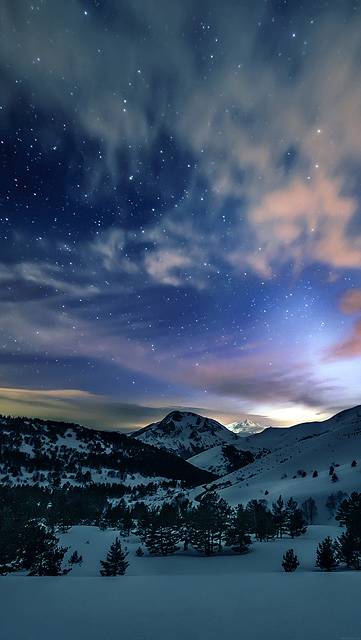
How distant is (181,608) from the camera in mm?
10094

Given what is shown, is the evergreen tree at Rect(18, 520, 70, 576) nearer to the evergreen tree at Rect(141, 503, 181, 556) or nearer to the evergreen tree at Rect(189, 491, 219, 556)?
the evergreen tree at Rect(141, 503, 181, 556)

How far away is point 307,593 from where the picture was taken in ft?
38.8

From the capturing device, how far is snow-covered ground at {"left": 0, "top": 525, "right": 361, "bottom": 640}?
27.3 ft

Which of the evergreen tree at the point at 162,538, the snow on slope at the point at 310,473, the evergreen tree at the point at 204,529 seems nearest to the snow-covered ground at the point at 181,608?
the evergreen tree at the point at 204,529

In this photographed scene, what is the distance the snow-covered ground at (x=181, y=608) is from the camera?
8312 mm

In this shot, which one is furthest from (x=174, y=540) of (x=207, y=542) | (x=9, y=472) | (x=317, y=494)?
(x=9, y=472)

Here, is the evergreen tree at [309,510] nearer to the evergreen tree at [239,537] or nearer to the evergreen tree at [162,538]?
the evergreen tree at [239,537]

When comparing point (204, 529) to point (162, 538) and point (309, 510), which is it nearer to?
point (162, 538)

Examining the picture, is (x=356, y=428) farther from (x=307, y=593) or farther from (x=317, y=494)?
(x=307, y=593)

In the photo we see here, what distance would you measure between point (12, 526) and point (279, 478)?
10424 centimetres

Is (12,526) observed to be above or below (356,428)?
below

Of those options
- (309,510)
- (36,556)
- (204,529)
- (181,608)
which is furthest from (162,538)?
(309,510)

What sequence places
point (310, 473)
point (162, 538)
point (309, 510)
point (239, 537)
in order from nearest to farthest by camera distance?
point (239, 537)
point (162, 538)
point (309, 510)
point (310, 473)

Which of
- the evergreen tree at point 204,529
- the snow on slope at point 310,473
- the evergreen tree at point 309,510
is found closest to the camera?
the evergreen tree at point 204,529
